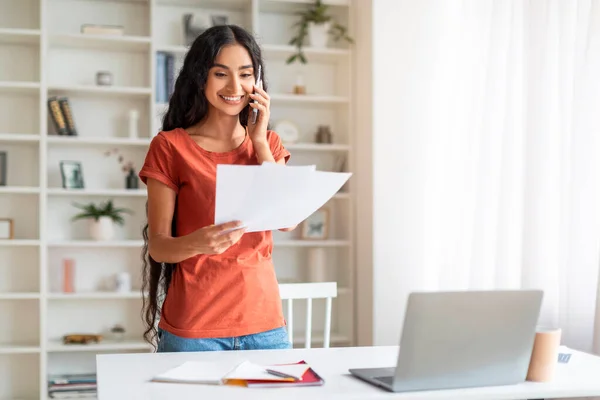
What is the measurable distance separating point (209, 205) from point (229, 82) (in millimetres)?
301

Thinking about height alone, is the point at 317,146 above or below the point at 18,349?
above

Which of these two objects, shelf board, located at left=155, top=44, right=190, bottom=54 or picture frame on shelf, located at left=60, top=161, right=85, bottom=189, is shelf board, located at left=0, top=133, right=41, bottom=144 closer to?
picture frame on shelf, located at left=60, top=161, right=85, bottom=189

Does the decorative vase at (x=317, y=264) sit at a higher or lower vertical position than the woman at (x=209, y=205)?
lower

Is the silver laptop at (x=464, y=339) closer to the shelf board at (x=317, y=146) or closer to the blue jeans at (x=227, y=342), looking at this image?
the blue jeans at (x=227, y=342)

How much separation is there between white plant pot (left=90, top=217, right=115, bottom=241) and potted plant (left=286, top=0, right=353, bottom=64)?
129cm

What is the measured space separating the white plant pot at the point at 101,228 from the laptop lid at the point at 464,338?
2829 millimetres

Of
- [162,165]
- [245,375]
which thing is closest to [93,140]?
[162,165]

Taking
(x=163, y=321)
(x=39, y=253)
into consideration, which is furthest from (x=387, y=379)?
(x=39, y=253)

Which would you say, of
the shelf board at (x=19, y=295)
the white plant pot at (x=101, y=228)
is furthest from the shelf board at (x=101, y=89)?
the shelf board at (x=19, y=295)

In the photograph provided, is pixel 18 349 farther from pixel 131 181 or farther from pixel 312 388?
pixel 312 388

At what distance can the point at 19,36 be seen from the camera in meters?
3.86

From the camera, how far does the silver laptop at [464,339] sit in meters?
1.36

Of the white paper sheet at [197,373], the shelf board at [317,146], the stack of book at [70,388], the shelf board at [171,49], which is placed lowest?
the stack of book at [70,388]

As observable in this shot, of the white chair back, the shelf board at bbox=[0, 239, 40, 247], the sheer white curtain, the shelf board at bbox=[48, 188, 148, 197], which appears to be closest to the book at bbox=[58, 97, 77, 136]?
the shelf board at bbox=[48, 188, 148, 197]
